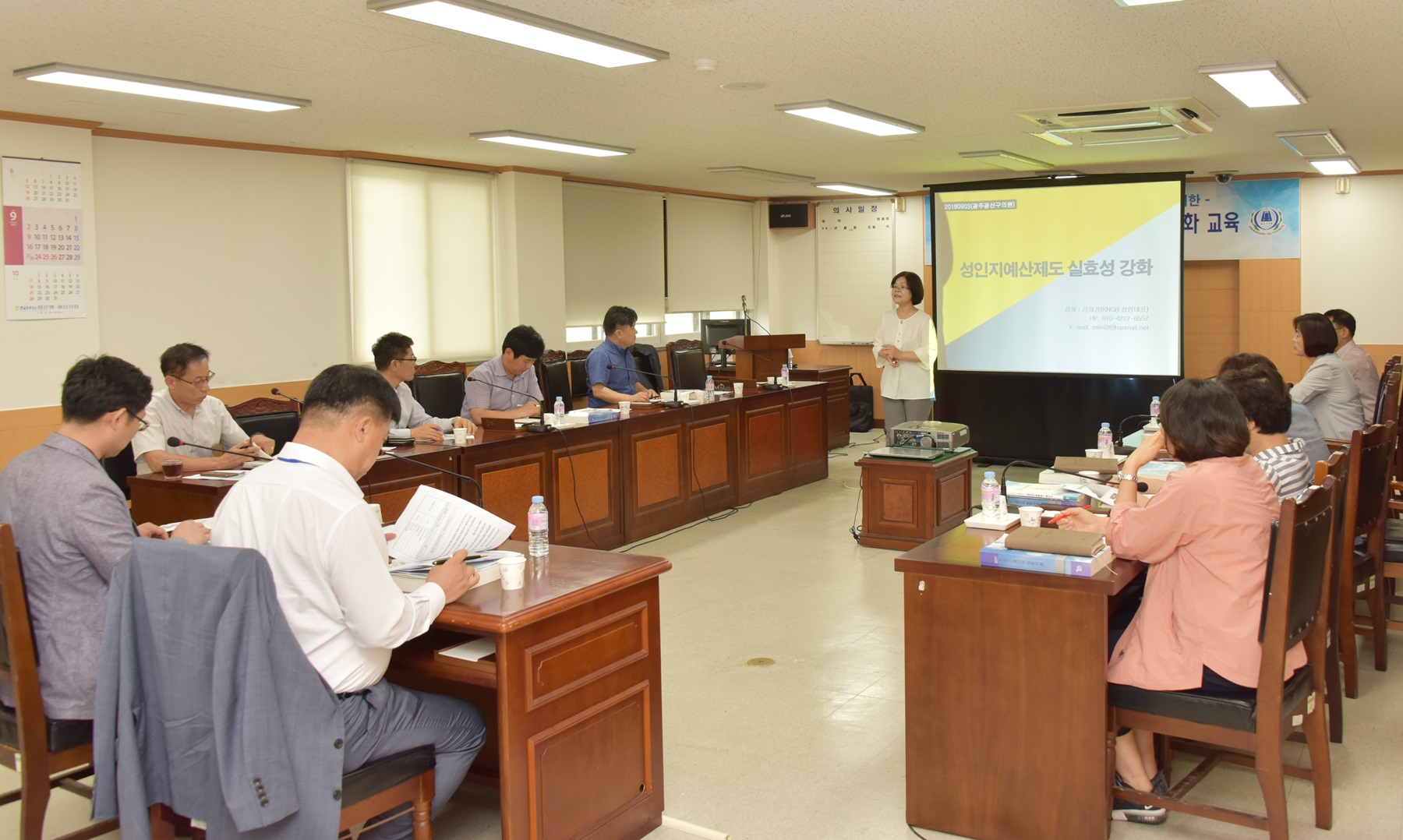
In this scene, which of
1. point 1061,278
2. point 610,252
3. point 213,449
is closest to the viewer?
point 213,449

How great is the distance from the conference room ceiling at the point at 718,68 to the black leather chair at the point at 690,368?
1993mm

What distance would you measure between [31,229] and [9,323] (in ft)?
1.70

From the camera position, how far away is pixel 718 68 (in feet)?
16.2

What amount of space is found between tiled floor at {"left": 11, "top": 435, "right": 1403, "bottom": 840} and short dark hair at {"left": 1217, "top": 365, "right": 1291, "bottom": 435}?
39.9 inches

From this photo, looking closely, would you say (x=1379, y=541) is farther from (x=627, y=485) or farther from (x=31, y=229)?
(x=31, y=229)

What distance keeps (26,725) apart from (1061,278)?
24.9 feet

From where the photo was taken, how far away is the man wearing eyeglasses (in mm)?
4535

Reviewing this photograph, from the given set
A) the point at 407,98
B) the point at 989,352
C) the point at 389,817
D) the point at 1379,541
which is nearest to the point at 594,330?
the point at 989,352

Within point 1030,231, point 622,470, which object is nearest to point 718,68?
point 622,470

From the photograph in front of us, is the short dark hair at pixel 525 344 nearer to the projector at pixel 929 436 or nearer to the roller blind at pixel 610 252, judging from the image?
the projector at pixel 929 436

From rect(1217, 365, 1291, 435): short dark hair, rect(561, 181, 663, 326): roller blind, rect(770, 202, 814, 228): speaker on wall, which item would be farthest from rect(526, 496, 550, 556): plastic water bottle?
rect(770, 202, 814, 228): speaker on wall

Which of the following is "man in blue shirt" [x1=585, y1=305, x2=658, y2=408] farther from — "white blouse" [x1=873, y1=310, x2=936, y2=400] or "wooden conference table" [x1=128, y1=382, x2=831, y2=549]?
"white blouse" [x1=873, y1=310, x2=936, y2=400]

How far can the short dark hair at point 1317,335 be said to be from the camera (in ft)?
17.8

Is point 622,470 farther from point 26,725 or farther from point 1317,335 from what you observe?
point 26,725
